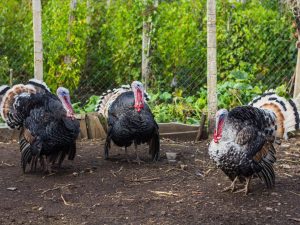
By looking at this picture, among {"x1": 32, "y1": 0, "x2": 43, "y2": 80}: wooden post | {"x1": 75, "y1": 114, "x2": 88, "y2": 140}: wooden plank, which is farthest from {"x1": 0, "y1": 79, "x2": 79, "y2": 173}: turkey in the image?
{"x1": 75, "y1": 114, "x2": 88, "y2": 140}: wooden plank

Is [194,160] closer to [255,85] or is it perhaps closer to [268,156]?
[268,156]

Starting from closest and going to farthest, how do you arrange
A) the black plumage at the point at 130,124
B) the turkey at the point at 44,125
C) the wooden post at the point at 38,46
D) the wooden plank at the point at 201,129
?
the turkey at the point at 44,125
the black plumage at the point at 130,124
the wooden plank at the point at 201,129
the wooden post at the point at 38,46

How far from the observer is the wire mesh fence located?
28.0 ft

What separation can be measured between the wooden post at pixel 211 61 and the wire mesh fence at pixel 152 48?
1.11 metres

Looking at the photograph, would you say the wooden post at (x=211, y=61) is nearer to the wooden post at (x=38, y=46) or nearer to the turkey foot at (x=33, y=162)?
the wooden post at (x=38, y=46)

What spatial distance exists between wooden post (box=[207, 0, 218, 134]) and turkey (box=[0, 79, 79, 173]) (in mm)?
1959

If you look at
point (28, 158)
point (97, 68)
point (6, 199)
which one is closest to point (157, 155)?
point (28, 158)

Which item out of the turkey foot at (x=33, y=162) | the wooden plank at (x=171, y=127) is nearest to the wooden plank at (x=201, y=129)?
the wooden plank at (x=171, y=127)

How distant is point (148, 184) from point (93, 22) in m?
3.96

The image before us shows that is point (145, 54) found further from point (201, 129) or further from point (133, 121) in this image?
point (133, 121)

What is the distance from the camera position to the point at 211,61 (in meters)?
7.04

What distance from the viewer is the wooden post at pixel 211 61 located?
689 centimetres

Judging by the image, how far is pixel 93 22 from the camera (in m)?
8.77

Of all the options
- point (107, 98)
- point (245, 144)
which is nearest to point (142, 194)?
point (245, 144)
